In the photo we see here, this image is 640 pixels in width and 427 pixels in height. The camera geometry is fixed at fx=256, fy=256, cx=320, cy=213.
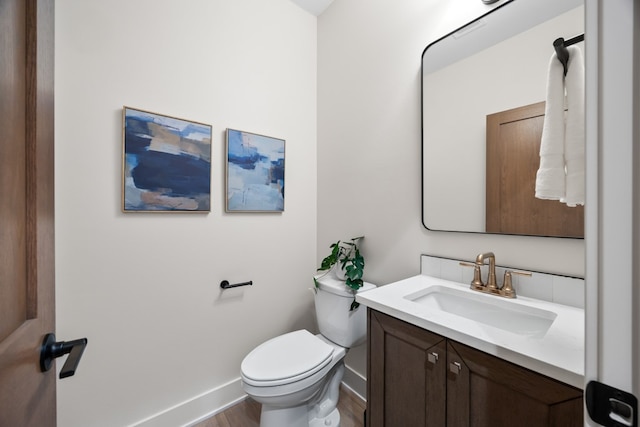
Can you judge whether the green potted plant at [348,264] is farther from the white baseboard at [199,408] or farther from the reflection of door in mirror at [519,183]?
the white baseboard at [199,408]

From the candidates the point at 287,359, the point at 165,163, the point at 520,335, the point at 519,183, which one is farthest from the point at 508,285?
the point at 165,163

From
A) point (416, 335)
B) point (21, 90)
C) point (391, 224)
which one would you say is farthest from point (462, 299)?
point (21, 90)

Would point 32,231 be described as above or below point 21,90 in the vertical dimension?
below

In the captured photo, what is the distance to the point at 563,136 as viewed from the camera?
0.80 meters

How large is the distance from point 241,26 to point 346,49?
71 cm

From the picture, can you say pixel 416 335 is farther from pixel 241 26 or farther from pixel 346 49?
pixel 241 26

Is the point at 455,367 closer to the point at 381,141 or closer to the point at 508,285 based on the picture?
the point at 508,285

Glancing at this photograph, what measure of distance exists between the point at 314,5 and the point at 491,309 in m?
2.27

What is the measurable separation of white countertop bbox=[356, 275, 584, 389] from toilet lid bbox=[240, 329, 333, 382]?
18.9 inches

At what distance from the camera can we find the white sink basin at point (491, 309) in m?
0.91

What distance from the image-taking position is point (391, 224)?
154 centimetres

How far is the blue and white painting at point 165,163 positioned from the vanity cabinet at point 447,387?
1185 millimetres

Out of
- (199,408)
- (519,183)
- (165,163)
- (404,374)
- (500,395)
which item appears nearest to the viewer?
(500,395)

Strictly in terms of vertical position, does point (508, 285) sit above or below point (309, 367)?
above
